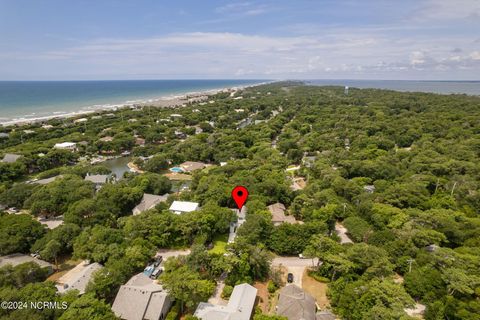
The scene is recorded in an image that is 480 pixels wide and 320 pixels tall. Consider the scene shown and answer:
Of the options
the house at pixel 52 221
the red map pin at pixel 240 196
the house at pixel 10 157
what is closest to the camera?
the house at pixel 52 221

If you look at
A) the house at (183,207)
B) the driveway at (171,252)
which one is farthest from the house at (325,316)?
the house at (183,207)

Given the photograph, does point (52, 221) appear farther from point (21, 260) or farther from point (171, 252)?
point (171, 252)

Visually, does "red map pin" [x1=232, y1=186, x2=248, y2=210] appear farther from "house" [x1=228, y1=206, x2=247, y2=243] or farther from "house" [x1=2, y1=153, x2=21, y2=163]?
"house" [x1=2, y1=153, x2=21, y2=163]

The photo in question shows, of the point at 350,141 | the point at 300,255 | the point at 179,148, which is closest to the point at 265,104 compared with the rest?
the point at 350,141

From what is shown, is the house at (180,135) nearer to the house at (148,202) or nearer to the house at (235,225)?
the house at (148,202)

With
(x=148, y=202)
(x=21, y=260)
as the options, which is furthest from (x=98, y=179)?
(x=21, y=260)

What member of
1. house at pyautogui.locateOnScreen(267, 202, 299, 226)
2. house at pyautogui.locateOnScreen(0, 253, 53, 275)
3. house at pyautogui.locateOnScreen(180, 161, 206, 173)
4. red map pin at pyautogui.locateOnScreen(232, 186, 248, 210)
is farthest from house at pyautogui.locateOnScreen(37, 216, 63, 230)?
house at pyautogui.locateOnScreen(267, 202, 299, 226)

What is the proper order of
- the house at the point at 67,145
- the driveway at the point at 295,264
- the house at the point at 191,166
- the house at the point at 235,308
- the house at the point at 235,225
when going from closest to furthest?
1. the house at the point at 235,308
2. the driveway at the point at 295,264
3. the house at the point at 235,225
4. the house at the point at 191,166
5. the house at the point at 67,145

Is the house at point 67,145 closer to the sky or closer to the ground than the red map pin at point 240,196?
closer to the sky
